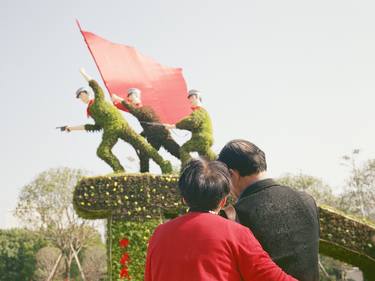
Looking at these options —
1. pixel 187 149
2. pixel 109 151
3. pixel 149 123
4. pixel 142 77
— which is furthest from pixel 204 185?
pixel 142 77

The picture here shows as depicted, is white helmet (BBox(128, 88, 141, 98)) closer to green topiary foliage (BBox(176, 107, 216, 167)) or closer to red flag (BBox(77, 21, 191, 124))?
red flag (BBox(77, 21, 191, 124))

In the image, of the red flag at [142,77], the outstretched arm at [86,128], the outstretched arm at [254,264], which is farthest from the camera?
the red flag at [142,77]

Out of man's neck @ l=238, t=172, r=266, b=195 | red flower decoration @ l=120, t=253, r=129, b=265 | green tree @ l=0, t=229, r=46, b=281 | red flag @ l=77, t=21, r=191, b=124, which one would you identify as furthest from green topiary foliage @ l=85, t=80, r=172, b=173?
green tree @ l=0, t=229, r=46, b=281

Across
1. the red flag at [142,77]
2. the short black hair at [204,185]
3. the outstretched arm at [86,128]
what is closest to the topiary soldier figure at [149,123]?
the red flag at [142,77]

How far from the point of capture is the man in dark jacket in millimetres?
2143

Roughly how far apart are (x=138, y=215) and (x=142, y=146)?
166cm

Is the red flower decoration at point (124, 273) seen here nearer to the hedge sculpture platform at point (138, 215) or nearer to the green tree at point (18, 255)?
the hedge sculpture platform at point (138, 215)

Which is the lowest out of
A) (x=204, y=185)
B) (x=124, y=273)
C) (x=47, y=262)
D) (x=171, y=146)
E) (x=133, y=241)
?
(x=47, y=262)

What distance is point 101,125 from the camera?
924cm

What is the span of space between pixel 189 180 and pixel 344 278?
2712 cm

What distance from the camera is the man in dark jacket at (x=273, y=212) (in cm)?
214

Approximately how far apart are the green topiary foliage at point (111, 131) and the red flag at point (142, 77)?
2.37 ft

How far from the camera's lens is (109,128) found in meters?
9.15

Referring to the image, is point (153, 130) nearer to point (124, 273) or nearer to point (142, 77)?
point (142, 77)
